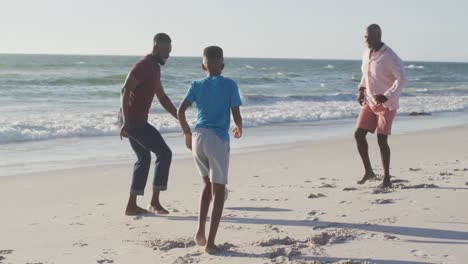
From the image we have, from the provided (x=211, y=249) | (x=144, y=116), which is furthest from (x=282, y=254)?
(x=144, y=116)

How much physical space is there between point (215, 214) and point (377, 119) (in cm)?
294

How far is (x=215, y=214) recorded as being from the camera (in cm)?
439

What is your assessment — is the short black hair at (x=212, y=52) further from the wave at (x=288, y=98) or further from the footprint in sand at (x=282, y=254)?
the wave at (x=288, y=98)

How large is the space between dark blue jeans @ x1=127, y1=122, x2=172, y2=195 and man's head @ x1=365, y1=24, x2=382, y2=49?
2.25 metres

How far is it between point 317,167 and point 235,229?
363 centimetres

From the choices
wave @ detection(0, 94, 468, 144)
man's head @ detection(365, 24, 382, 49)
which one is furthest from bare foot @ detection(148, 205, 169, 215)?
wave @ detection(0, 94, 468, 144)

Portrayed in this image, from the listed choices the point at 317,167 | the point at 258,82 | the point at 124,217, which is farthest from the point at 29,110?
the point at 258,82

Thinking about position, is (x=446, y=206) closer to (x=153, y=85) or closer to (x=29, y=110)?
(x=153, y=85)

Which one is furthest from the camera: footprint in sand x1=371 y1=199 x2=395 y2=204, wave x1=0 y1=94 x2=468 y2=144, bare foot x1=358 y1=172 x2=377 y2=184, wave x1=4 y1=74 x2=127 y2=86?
wave x1=4 y1=74 x2=127 y2=86

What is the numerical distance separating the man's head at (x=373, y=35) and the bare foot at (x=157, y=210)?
8.42 ft

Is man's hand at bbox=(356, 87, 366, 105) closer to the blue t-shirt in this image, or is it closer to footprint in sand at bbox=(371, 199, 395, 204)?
footprint in sand at bbox=(371, 199, 395, 204)

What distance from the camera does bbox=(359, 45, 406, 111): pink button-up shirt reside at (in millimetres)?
6379

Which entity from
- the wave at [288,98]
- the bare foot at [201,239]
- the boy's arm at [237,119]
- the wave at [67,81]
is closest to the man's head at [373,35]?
the boy's arm at [237,119]

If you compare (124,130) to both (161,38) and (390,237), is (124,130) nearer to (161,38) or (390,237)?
(161,38)
